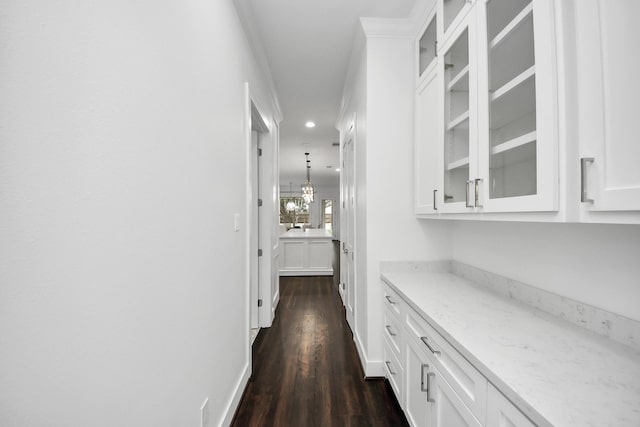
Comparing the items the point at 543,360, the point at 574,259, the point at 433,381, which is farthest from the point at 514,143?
the point at 433,381

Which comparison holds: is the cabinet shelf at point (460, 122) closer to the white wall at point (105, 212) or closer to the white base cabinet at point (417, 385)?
the white base cabinet at point (417, 385)

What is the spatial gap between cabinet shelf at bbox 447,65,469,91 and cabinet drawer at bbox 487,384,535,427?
1.33 meters

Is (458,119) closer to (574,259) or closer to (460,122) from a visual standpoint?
(460,122)

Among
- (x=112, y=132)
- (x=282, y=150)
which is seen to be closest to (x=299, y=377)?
(x=112, y=132)

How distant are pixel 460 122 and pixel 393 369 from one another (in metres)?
1.56

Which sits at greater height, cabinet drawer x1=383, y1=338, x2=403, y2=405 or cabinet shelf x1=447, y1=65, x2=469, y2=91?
cabinet shelf x1=447, y1=65, x2=469, y2=91

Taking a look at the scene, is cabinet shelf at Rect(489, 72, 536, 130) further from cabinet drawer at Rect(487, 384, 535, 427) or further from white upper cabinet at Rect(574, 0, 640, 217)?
cabinet drawer at Rect(487, 384, 535, 427)

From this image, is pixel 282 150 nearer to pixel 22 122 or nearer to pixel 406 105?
pixel 406 105

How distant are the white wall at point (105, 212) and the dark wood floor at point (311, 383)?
69 cm

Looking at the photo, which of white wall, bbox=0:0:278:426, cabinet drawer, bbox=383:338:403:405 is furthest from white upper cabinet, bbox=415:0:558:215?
white wall, bbox=0:0:278:426

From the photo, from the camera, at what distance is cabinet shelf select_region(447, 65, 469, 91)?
147cm

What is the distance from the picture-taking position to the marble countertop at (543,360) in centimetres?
69

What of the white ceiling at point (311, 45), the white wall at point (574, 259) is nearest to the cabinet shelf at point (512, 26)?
the white wall at point (574, 259)

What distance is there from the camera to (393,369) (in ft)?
6.22
